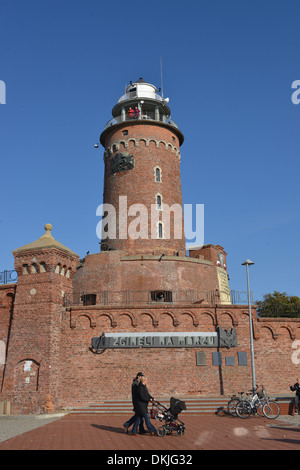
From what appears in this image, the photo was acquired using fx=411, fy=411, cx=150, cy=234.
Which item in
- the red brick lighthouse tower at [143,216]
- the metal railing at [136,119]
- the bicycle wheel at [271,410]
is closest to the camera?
the bicycle wheel at [271,410]

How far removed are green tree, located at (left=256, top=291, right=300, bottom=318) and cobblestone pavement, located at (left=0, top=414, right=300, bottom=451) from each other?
A: 28946 millimetres

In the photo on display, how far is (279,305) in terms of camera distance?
46.3 meters

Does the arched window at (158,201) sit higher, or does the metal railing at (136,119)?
the metal railing at (136,119)

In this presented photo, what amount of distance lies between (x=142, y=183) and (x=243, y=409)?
19622 millimetres

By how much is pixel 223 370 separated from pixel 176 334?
10.4 ft

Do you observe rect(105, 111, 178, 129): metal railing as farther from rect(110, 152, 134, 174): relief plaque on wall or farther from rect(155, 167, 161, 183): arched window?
rect(155, 167, 161, 183): arched window

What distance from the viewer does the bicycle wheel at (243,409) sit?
53.8 feet

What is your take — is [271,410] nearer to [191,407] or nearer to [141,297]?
[191,407]

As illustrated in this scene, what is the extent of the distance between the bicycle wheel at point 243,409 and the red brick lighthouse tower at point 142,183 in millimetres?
15280

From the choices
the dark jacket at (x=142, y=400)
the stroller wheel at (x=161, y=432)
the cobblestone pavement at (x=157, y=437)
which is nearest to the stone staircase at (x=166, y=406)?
the cobblestone pavement at (x=157, y=437)

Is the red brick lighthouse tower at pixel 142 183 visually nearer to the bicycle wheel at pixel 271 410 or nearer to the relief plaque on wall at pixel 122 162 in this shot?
the relief plaque on wall at pixel 122 162

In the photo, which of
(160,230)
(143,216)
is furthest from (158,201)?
(160,230)

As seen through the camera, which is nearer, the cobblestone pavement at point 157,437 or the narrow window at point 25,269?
the cobblestone pavement at point 157,437
